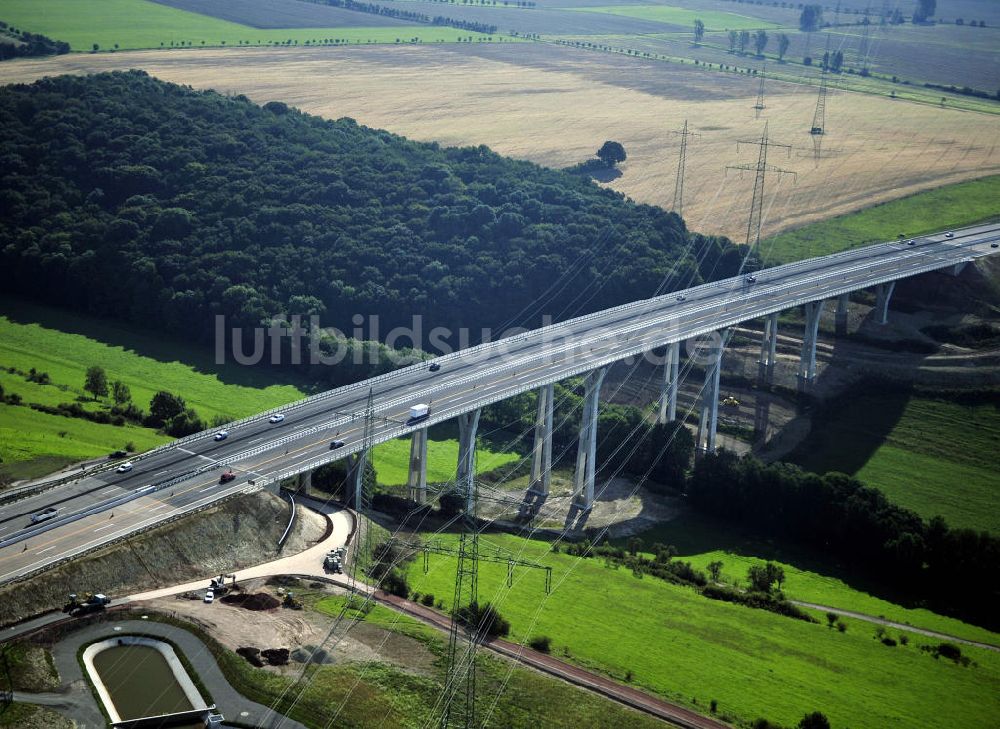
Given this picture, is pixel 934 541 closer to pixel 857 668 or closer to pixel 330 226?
pixel 857 668

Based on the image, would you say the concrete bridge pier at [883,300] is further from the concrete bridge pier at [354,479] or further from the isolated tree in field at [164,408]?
the isolated tree in field at [164,408]

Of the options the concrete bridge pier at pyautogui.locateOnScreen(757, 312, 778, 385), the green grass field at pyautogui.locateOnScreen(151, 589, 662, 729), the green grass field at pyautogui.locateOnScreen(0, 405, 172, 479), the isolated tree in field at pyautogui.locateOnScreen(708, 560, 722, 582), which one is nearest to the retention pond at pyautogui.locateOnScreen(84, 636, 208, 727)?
the green grass field at pyautogui.locateOnScreen(151, 589, 662, 729)

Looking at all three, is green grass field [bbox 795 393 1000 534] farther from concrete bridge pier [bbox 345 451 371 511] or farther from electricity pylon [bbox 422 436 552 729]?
concrete bridge pier [bbox 345 451 371 511]

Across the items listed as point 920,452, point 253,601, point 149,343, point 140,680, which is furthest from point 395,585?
point 149,343

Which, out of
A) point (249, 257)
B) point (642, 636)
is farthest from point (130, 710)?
point (249, 257)

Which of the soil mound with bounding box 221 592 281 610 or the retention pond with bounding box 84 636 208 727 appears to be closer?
the retention pond with bounding box 84 636 208 727
